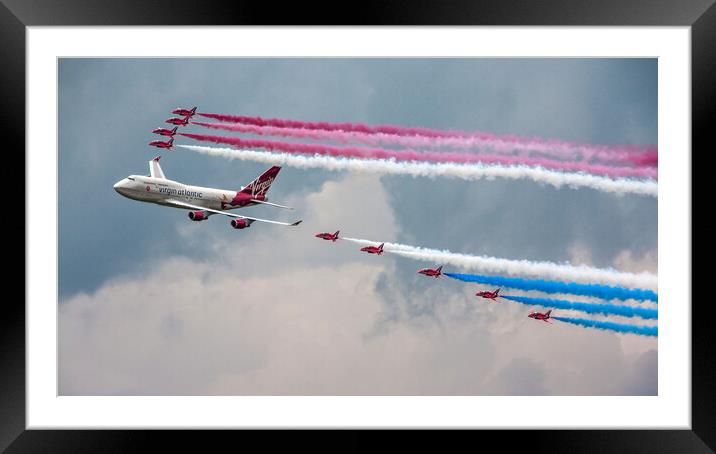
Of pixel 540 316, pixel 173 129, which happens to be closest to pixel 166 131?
pixel 173 129

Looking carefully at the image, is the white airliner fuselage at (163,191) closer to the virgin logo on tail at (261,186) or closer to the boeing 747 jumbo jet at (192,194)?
the boeing 747 jumbo jet at (192,194)

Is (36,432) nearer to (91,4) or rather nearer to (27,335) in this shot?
(27,335)

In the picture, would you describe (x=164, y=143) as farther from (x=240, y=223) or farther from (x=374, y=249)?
(x=374, y=249)

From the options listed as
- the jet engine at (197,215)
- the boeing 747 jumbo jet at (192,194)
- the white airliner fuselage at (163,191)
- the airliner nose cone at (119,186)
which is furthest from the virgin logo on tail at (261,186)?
the airliner nose cone at (119,186)

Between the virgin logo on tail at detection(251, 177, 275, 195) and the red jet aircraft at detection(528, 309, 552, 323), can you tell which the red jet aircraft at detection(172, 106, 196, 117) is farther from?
the red jet aircraft at detection(528, 309, 552, 323)

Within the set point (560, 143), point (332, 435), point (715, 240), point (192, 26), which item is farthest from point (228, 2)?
point (560, 143)

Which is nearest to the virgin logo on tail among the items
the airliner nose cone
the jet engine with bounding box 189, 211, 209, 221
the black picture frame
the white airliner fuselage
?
the white airliner fuselage
